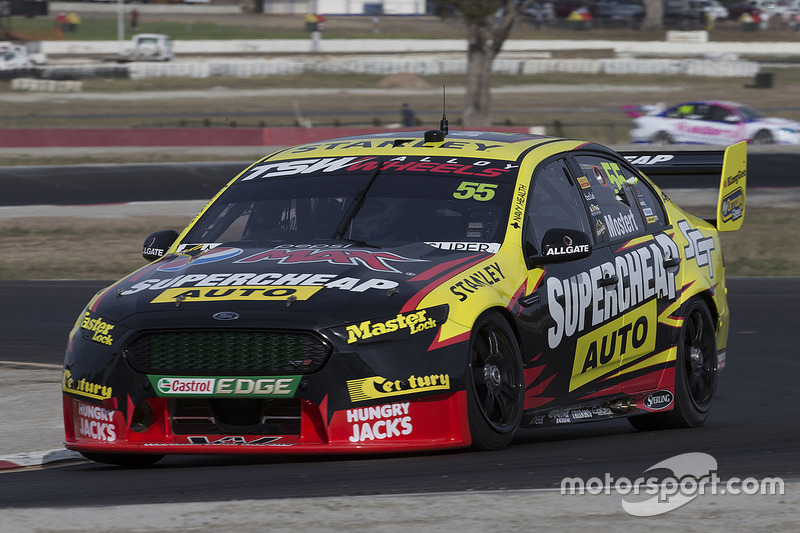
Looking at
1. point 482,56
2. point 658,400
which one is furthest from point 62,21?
point 658,400

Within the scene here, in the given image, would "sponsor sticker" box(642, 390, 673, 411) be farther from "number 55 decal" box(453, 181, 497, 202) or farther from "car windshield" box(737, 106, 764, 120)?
"car windshield" box(737, 106, 764, 120)

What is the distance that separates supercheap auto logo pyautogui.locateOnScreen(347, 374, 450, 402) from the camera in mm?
5277

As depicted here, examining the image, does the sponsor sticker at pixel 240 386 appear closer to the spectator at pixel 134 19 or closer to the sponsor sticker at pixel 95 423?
the sponsor sticker at pixel 95 423

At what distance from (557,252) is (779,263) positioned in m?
11.4

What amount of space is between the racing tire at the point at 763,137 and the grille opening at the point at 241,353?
96.0 feet

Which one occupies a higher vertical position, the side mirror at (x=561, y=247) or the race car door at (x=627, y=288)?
the side mirror at (x=561, y=247)

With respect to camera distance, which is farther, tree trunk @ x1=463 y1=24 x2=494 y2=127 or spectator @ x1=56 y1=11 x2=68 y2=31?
spectator @ x1=56 y1=11 x2=68 y2=31

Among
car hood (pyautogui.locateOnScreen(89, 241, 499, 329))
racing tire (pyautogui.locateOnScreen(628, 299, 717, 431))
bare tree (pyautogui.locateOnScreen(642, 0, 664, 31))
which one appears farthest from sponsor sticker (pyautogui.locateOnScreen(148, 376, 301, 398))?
bare tree (pyautogui.locateOnScreen(642, 0, 664, 31))

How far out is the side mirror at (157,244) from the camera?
662 centimetres

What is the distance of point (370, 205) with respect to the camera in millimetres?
6426

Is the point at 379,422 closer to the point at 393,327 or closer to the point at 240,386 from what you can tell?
the point at 393,327

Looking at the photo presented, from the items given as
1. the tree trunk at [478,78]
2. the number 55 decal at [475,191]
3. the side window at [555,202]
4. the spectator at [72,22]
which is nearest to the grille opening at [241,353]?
the number 55 decal at [475,191]

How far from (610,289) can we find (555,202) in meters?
0.51

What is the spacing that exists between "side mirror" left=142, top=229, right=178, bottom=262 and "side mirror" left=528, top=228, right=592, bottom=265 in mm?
1806
